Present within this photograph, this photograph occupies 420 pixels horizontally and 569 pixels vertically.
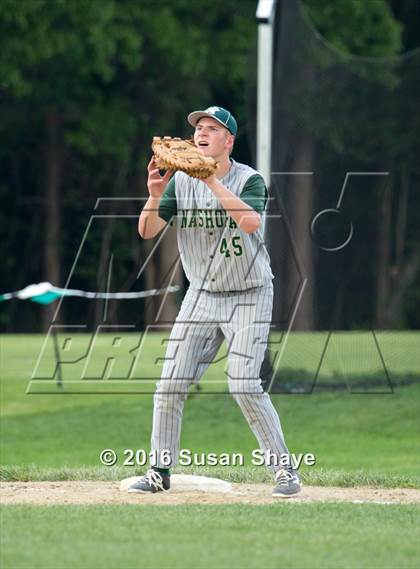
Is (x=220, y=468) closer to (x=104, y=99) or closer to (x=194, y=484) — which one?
(x=194, y=484)

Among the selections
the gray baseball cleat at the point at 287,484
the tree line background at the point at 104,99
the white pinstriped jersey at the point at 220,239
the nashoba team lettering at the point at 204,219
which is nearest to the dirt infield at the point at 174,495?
the gray baseball cleat at the point at 287,484

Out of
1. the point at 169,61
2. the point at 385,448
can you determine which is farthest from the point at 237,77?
the point at 385,448

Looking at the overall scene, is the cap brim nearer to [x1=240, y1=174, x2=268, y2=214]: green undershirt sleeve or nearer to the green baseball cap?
the green baseball cap

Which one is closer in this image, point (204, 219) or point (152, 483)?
point (204, 219)

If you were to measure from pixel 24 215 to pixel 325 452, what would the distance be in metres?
21.2

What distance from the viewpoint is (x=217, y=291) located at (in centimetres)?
778

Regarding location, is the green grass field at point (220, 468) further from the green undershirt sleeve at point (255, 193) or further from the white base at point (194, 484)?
the green undershirt sleeve at point (255, 193)

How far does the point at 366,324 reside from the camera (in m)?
15.2

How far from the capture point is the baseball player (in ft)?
25.3

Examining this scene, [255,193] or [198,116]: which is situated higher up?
[198,116]

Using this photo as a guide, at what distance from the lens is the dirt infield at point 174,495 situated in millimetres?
7875

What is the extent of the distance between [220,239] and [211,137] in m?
0.58

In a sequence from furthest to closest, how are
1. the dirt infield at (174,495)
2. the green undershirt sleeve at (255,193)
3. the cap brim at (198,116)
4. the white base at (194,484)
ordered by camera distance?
the white base at (194,484) → the dirt infield at (174,495) → the cap brim at (198,116) → the green undershirt sleeve at (255,193)

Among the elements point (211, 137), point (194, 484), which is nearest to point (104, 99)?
point (194, 484)
